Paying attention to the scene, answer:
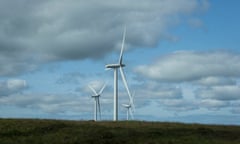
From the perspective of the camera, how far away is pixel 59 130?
5869cm

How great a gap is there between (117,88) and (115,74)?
383 cm

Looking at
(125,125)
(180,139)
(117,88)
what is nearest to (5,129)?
(125,125)

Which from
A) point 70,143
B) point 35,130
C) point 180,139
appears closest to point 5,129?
point 35,130

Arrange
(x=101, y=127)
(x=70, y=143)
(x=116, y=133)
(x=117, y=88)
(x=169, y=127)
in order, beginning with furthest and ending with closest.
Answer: (x=117, y=88) → (x=169, y=127) → (x=101, y=127) → (x=116, y=133) → (x=70, y=143)

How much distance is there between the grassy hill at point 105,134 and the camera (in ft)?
173

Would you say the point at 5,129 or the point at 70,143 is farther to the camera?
the point at 5,129

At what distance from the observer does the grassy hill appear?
52.6 metres

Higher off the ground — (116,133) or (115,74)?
(115,74)

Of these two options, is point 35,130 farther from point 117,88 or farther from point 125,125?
point 117,88

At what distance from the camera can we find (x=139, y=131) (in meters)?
58.7

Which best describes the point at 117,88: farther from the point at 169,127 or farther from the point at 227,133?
the point at 227,133

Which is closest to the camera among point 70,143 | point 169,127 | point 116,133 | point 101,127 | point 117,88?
point 70,143

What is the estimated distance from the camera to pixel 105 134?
181 ft

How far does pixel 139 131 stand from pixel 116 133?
11.8 ft
